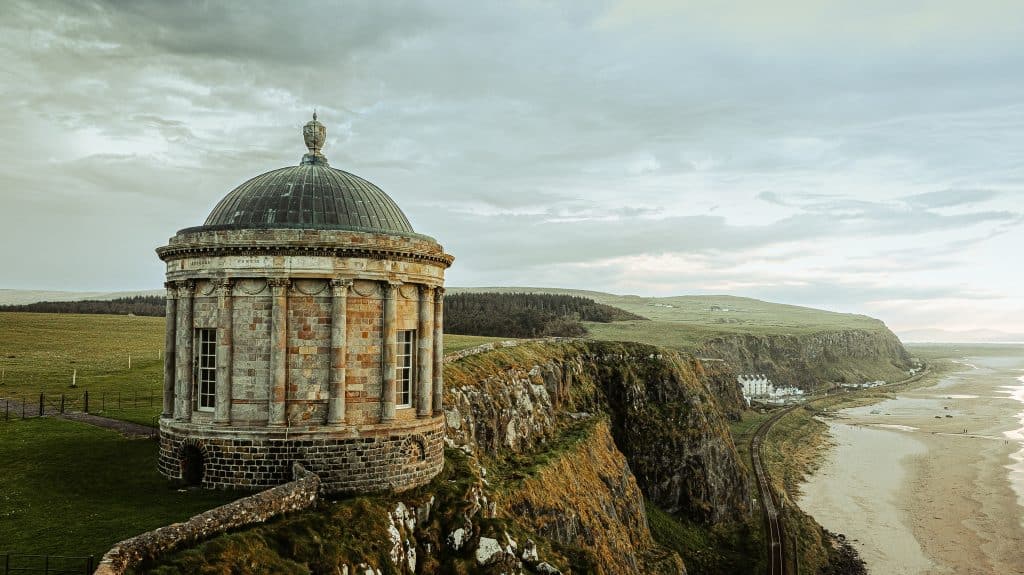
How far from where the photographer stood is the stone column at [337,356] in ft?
81.9

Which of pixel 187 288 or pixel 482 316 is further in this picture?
pixel 482 316

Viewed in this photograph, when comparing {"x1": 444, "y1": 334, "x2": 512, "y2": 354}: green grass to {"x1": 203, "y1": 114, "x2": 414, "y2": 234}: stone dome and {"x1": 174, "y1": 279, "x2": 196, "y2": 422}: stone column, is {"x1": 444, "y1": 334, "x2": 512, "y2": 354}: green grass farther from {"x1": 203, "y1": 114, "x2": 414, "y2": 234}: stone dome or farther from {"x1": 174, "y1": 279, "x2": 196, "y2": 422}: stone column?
{"x1": 174, "y1": 279, "x2": 196, "y2": 422}: stone column

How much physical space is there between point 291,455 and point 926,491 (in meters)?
65.6

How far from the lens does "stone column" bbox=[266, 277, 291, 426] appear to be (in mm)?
24547

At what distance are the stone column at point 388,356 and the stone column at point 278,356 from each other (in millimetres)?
3734

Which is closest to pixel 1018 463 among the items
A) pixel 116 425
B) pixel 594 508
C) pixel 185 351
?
pixel 594 508

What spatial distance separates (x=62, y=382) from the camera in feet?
162

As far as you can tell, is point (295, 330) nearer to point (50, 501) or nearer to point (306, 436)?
point (306, 436)

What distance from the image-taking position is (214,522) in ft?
59.2

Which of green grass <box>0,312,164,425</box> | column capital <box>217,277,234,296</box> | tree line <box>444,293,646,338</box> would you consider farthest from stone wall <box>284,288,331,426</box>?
tree line <box>444,293,646,338</box>

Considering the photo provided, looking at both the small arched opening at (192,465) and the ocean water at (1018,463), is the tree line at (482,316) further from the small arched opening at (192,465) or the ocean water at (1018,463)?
the small arched opening at (192,465)

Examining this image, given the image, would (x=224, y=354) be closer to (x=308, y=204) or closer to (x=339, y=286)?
(x=339, y=286)

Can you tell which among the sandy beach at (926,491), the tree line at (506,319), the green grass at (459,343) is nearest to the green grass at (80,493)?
the green grass at (459,343)

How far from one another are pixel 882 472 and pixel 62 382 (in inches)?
3167
